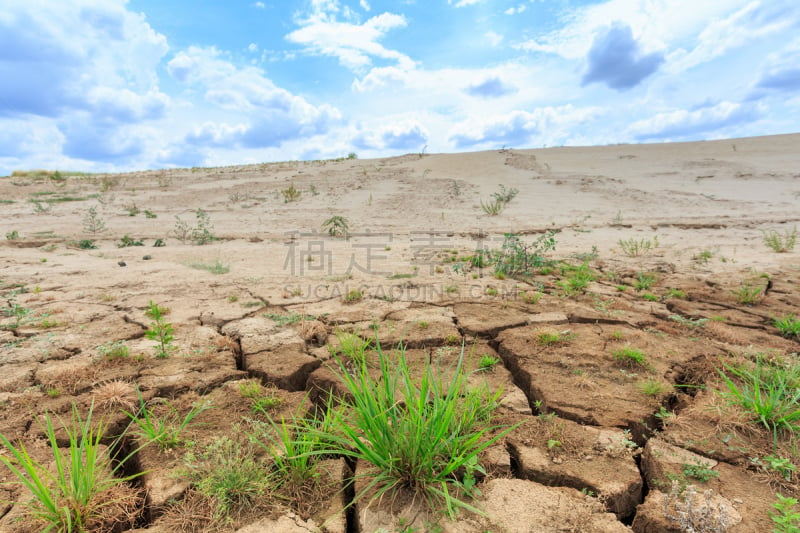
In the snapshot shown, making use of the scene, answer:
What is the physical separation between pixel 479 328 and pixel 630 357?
0.95m

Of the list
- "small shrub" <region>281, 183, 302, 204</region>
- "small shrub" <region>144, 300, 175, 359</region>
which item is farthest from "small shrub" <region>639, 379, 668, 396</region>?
"small shrub" <region>281, 183, 302, 204</region>

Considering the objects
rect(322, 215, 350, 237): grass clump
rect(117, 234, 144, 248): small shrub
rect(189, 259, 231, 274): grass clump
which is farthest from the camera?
rect(322, 215, 350, 237): grass clump

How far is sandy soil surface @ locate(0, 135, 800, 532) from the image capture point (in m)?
1.47

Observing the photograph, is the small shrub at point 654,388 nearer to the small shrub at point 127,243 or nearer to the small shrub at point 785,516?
the small shrub at point 785,516

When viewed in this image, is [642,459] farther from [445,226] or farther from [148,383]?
[445,226]

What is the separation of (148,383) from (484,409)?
1.80 metres

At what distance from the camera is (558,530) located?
1298 millimetres

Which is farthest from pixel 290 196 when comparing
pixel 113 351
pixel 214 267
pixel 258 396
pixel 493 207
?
pixel 258 396

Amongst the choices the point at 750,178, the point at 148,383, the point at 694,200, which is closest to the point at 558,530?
the point at 148,383

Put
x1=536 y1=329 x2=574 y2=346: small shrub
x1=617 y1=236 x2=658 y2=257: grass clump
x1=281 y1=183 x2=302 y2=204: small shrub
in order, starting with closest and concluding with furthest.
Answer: x1=536 y1=329 x2=574 y2=346: small shrub, x1=617 y1=236 x2=658 y2=257: grass clump, x1=281 y1=183 x2=302 y2=204: small shrub

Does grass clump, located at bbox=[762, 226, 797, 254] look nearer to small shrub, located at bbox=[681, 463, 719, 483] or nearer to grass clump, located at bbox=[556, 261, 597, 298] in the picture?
grass clump, located at bbox=[556, 261, 597, 298]

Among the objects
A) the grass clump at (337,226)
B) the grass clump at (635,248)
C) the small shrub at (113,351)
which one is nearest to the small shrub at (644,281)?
the grass clump at (635,248)

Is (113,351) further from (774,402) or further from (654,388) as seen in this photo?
(774,402)

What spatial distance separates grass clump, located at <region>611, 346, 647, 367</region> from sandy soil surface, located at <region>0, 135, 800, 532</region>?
9cm
